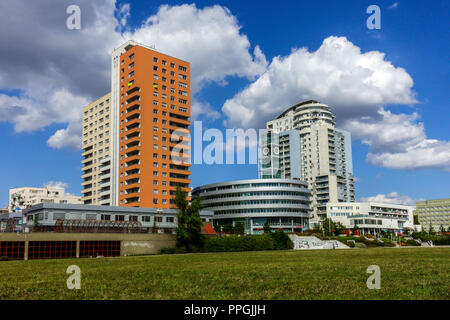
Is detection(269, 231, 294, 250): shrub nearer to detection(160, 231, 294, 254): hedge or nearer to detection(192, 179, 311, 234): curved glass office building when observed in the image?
detection(160, 231, 294, 254): hedge

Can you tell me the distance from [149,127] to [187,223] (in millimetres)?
58709

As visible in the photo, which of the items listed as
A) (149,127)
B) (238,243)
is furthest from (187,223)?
(149,127)

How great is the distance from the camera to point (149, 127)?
11356 cm

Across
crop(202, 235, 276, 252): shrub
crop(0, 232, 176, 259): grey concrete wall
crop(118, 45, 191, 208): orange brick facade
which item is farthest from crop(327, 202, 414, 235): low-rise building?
crop(0, 232, 176, 259): grey concrete wall

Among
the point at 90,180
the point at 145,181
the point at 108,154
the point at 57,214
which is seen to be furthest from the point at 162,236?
the point at 90,180

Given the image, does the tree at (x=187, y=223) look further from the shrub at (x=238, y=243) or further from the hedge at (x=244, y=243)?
the shrub at (x=238, y=243)

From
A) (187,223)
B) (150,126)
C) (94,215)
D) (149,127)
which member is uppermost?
(150,126)

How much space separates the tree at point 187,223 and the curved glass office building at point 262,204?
8797 centimetres

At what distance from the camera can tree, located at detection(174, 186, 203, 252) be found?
59.5 metres

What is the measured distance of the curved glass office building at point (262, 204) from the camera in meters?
148

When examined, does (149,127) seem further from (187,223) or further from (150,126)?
(187,223)

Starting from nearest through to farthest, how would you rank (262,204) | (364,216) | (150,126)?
(150,126) → (262,204) → (364,216)
